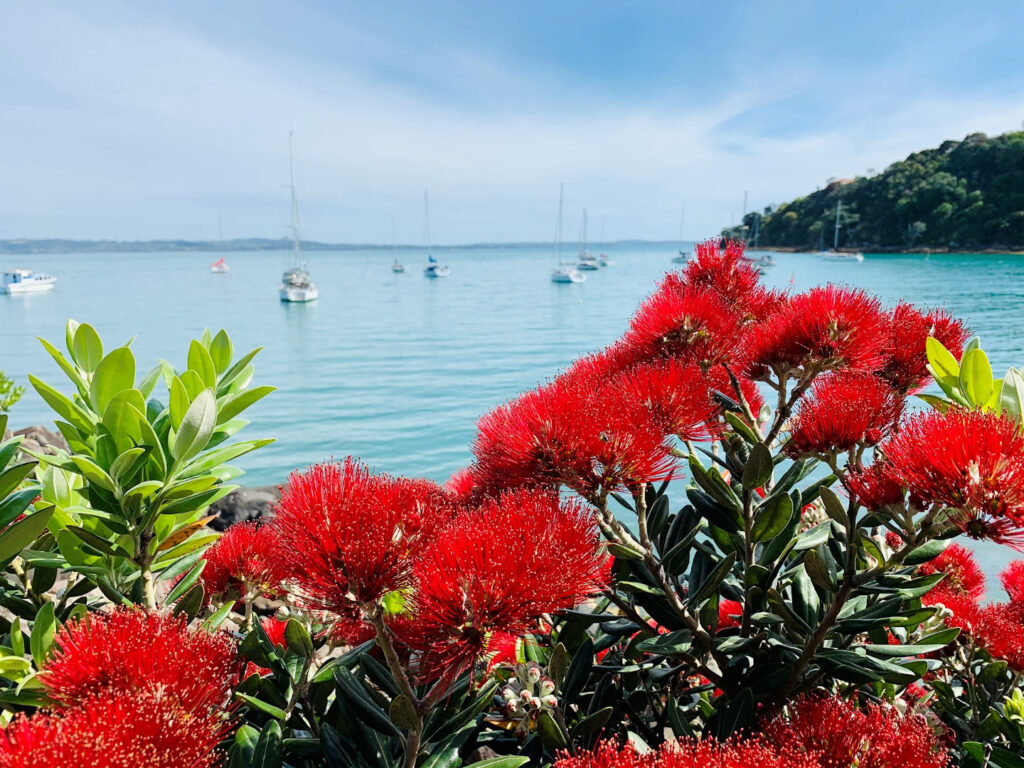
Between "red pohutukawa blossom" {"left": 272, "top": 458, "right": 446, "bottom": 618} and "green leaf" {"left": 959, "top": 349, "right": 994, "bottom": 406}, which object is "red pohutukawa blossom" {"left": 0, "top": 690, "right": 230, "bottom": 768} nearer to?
"red pohutukawa blossom" {"left": 272, "top": 458, "right": 446, "bottom": 618}

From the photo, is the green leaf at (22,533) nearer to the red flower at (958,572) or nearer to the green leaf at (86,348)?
the green leaf at (86,348)

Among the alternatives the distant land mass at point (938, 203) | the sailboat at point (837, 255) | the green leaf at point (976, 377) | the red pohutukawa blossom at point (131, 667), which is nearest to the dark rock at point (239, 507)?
the red pohutukawa blossom at point (131, 667)

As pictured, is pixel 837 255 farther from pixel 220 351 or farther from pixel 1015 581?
pixel 220 351

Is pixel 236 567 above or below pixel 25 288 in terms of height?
above

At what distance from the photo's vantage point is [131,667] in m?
0.76

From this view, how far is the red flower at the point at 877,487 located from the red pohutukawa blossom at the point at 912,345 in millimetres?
376

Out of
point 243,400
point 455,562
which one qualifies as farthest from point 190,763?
point 243,400

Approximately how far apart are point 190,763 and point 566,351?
24876 mm

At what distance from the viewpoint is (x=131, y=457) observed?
0.90m

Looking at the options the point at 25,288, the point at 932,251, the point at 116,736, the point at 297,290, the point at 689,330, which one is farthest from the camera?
the point at 932,251

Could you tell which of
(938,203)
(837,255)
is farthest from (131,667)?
(938,203)

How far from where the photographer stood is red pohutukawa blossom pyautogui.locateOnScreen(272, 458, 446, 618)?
76 cm

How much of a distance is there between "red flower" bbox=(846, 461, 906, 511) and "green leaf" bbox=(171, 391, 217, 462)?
1.04 metres

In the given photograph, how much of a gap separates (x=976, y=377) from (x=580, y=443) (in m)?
0.68
